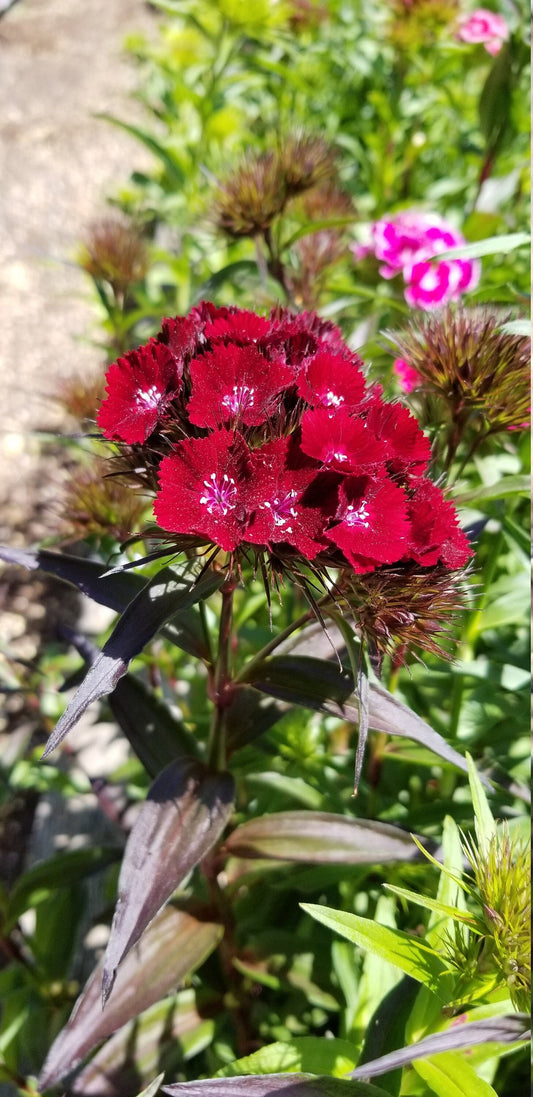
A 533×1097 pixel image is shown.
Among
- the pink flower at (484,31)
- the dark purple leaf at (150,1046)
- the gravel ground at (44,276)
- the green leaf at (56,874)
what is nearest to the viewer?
the dark purple leaf at (150,1046)

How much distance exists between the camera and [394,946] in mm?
784

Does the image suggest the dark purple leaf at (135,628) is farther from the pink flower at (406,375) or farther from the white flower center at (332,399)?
the pink flower at (406,375)

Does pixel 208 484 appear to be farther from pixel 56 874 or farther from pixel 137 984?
pixel 56 874

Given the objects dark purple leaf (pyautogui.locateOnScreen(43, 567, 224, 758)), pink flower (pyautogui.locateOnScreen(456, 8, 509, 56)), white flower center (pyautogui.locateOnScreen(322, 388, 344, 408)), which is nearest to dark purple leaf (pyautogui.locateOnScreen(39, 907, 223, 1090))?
dark purple leaf (pyautogui.locateOnScreen(43, 567, 224, 758))

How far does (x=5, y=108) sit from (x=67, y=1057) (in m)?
5.01

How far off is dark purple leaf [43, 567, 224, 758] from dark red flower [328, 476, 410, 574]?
15 centimetres

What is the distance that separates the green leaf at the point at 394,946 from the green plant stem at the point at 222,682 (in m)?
0.29

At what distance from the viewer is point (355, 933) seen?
75cm

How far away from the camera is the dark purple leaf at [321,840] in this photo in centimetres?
102

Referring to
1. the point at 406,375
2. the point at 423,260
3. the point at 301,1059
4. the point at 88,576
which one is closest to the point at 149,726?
the point at 88,576

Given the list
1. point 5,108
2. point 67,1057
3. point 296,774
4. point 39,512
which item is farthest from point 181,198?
point 5,108

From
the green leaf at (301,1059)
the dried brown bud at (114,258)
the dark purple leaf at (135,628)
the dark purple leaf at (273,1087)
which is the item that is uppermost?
the dried brown bud at (114,258)

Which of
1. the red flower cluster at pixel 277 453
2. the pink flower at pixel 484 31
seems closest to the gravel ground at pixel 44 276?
the red flower cluster at pixel 277 453

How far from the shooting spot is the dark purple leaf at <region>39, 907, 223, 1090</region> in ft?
3.24
